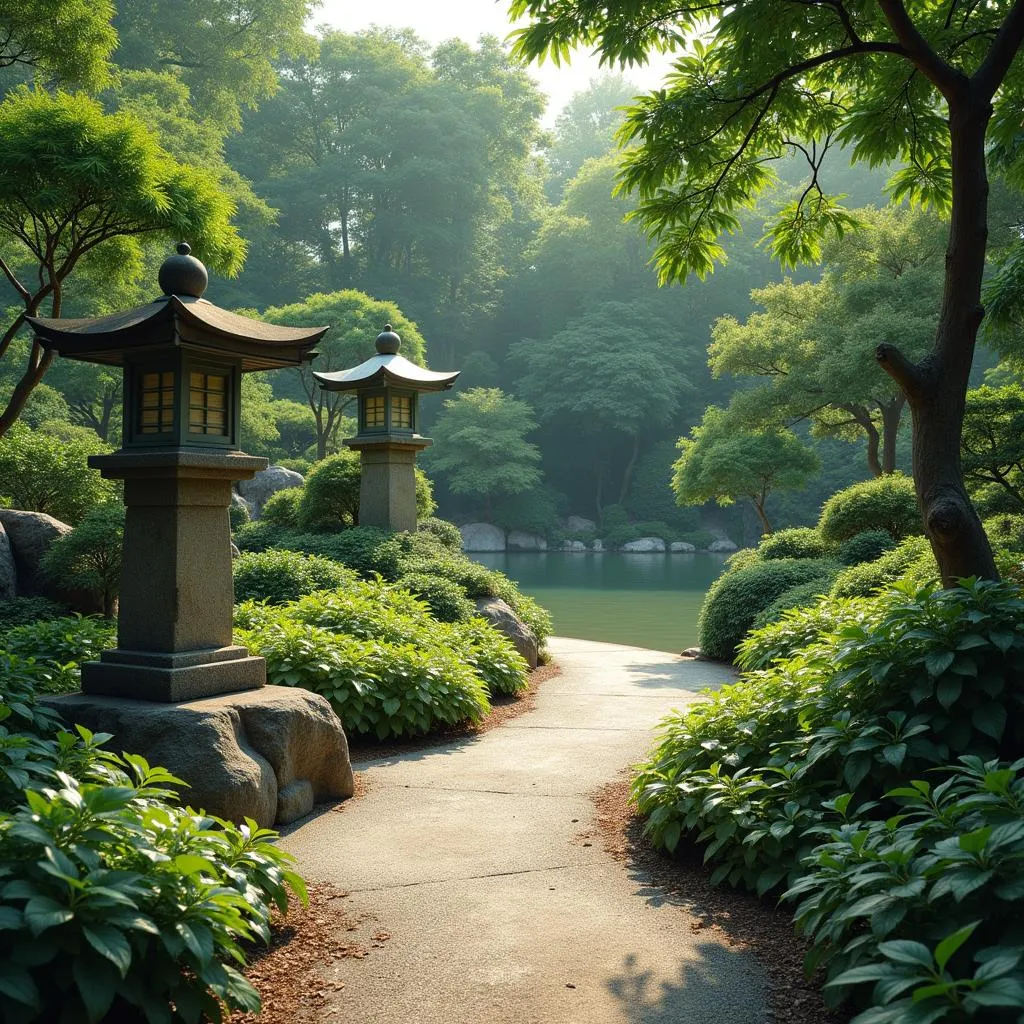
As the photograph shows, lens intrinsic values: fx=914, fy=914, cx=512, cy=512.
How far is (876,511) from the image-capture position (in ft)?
37.1

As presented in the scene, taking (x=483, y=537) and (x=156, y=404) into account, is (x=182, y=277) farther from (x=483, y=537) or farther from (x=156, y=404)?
(x=483, y=537)

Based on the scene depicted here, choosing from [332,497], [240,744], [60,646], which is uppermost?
[332,497]

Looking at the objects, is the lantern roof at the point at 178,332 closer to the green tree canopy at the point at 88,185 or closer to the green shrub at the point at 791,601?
the green tree canopy at the point at 88,185

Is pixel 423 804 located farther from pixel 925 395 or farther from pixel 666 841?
pixel 925 395

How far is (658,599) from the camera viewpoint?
21.8 m

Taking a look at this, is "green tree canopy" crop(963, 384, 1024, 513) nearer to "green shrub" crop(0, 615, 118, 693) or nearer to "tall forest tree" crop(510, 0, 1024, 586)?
"tall forest tree" crop(510, 0, 1024, 586)

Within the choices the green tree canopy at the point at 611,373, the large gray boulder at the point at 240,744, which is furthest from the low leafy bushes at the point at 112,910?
the green tree canopy at the point at 611,373

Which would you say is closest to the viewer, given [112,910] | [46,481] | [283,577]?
[112,910]

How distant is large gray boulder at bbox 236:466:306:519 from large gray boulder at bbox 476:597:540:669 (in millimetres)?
11232

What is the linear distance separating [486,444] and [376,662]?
99.5 ft

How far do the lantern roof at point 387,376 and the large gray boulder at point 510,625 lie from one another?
3.33 metres

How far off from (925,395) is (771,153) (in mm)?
2572

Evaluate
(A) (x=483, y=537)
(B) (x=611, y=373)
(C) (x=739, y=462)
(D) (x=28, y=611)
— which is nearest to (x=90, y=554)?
(D) (x=28, y=611)

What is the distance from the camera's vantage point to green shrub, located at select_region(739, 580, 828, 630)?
946 centimetres
